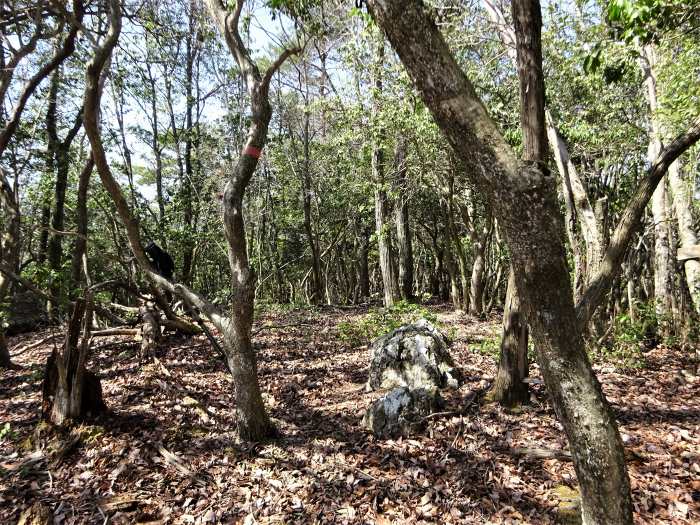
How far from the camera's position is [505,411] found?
5.06m

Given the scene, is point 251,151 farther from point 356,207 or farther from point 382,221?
point 356,207

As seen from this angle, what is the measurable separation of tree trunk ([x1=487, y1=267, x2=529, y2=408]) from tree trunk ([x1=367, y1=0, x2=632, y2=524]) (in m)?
2.62

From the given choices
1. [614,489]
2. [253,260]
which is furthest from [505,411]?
[253,260]

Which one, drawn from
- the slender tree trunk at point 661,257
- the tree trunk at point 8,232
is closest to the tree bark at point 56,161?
the tree trunk at point 8,232

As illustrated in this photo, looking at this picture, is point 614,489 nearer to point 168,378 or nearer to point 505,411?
point 505,411

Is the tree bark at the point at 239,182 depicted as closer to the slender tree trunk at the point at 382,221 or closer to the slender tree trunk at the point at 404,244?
the slender tree trunk at the point at 382,221

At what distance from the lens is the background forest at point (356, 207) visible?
3.90m

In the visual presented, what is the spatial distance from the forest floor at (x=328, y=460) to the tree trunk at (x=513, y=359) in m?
0.21

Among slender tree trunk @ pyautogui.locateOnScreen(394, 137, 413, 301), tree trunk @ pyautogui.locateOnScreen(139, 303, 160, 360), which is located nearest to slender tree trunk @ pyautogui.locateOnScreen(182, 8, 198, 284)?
tree trunk @ pyautogui.locateOnScreen(139, 303, 160, 360)

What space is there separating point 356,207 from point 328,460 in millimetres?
15106

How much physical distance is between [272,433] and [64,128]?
13.2m

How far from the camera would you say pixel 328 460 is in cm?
453

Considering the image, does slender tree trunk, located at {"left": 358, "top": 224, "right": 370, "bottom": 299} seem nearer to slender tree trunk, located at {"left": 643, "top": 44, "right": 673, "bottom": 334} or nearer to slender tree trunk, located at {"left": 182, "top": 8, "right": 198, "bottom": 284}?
slender tree trunk, located at {"left": 182, "top": 8, "right": 198, "bottom": 284}

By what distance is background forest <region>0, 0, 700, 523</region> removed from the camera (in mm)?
3900
